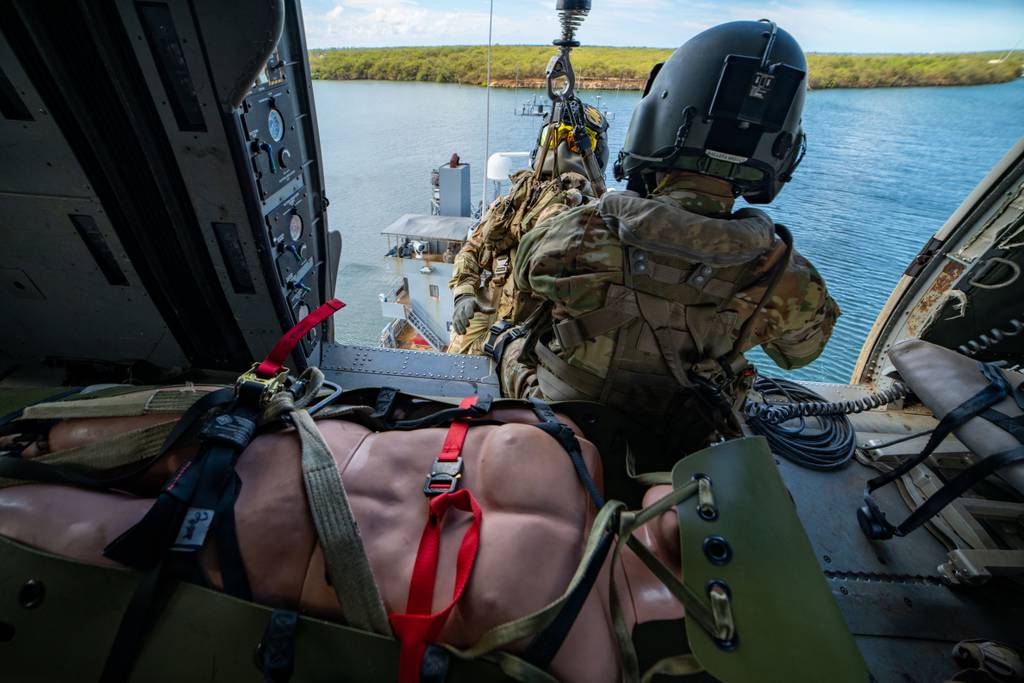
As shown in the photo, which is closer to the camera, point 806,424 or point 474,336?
point 806,424

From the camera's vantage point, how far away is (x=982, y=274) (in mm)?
2852

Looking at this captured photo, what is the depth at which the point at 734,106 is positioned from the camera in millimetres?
1642

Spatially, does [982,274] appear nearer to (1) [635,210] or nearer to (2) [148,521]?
(1) [635,210]

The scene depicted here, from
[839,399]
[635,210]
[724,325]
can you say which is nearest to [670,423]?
[724,325]

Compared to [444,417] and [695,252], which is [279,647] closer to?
[444,417]

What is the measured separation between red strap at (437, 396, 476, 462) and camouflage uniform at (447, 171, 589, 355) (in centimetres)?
256

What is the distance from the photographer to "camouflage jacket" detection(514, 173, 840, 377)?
1.71m

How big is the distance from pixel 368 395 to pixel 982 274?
3.65 metres

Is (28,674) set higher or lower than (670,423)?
higher

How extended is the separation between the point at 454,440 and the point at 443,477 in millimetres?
128

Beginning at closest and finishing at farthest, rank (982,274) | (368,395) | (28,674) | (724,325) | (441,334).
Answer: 1. (28,674)
2. (368,395)
3. (724,325)
4. (982,274)
5. (441,334)

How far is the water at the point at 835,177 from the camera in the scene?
426 inches

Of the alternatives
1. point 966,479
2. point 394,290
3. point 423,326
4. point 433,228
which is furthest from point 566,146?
point 394,290

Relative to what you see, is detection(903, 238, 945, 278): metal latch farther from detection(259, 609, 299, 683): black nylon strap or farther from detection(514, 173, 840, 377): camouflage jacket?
detection(259, 609, 299, 683): black nylon strap
